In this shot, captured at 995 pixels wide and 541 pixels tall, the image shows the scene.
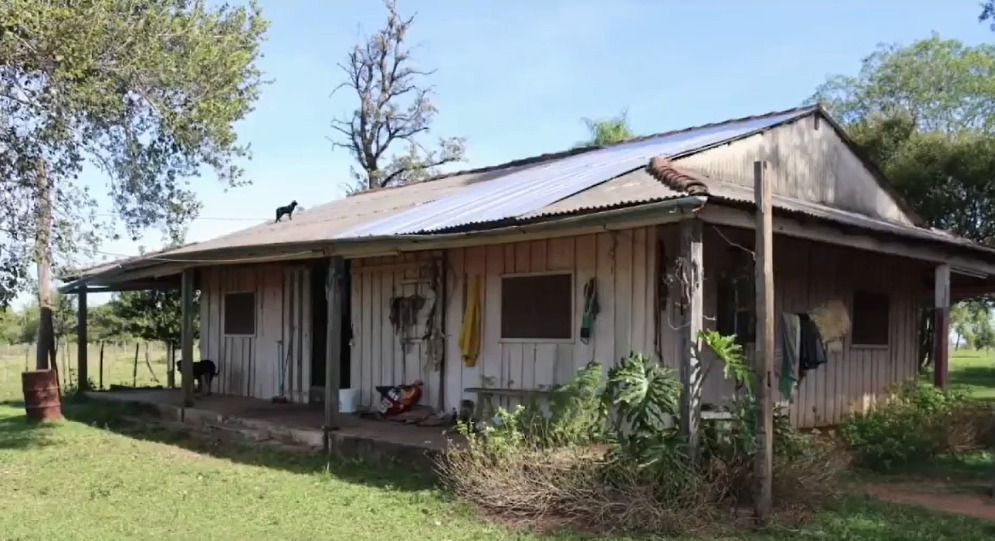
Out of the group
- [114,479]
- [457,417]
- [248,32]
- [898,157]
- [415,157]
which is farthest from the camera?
[415,157]

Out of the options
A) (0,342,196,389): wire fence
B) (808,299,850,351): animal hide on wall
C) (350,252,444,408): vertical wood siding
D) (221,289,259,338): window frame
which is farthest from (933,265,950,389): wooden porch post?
(0,342,196,389): wire fence

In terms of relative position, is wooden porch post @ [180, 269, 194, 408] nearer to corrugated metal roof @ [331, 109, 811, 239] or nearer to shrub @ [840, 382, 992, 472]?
corrugated metal roof @ [331, 109, 811, 239]

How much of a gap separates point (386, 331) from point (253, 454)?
2.75 m

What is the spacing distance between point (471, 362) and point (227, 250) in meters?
Result: 3.76

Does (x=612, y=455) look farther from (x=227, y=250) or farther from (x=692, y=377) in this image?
(x=227, y=250)

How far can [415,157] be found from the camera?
113 ft

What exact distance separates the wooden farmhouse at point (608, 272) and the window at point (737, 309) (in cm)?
2

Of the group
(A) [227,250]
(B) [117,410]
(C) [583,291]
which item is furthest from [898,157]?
(B) [117,410]

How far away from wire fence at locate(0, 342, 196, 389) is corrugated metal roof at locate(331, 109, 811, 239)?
1104 centimetres

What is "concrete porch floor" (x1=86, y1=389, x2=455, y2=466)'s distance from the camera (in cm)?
943

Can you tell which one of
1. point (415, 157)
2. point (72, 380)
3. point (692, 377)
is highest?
point (415, 157)

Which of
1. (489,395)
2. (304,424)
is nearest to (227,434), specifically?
(304,424)

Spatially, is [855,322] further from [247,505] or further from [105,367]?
[105,367]

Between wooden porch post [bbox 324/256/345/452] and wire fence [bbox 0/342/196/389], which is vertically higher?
wooden porch post [bbox 324/256/345/452]
